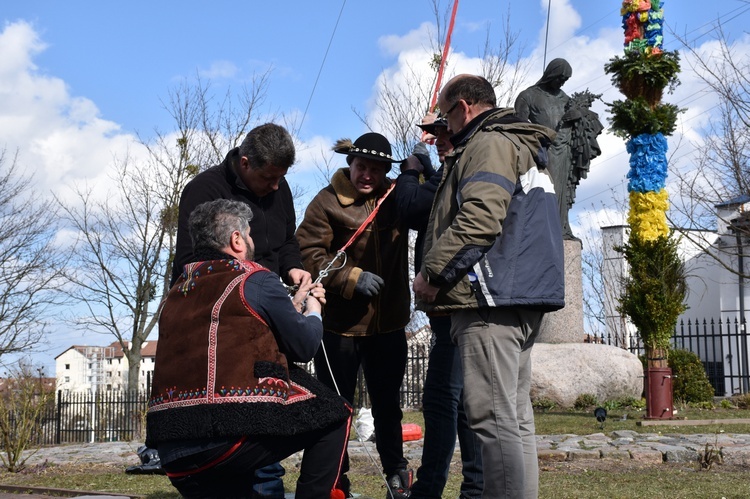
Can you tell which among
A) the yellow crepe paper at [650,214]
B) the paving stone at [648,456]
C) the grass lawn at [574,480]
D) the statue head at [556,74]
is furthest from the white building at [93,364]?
the paving stone at [648,456]

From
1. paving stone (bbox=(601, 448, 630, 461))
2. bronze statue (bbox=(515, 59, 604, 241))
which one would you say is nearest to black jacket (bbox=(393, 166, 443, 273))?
paving stone (bbox=(601, 448, 630, 461))

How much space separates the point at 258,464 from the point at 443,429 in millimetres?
1377

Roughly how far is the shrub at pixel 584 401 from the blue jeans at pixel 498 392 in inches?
371

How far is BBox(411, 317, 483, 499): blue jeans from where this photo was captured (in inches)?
→ 158

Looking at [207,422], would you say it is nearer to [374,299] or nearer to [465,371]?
[465,371]

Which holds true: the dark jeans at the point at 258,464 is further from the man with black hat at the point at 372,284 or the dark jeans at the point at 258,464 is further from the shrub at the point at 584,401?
the shrub at the point at 584,401

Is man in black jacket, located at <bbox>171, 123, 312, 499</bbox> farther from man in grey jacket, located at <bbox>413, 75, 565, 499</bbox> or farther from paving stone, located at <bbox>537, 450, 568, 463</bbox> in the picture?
paving stone, located at <bbox>537, 450, 568, 463</bbox>

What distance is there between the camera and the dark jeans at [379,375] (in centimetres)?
457

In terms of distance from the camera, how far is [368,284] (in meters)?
4.43

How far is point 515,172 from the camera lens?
11.4ft

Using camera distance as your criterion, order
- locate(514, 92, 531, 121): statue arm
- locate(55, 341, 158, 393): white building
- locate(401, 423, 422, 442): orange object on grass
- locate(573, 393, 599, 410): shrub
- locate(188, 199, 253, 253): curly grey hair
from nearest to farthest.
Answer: locate(188, 199, 253, 253): curly grey hair → locate(401, 423, 422, 442): orange object on grass → locate(514, 92, 531, 121): statue arm → locate(573, 393, 599, 410): shrub → locate(55, 341, 158, 393): white building

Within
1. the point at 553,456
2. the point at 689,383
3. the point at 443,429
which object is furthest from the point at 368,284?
the point at 689,383

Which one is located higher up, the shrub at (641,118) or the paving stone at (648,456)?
the shrub at (641,118)

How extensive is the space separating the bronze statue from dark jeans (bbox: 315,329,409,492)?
8.18 m
